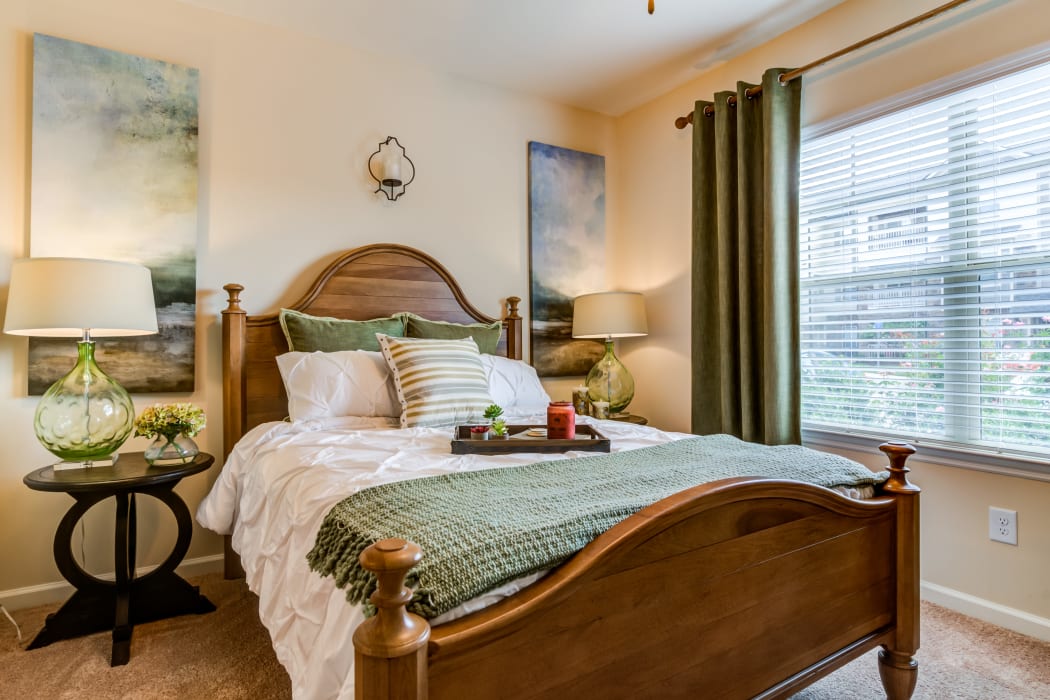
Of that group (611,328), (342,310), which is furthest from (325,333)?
(611,328)

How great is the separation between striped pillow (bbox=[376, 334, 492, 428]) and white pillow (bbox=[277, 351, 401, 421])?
0.08m

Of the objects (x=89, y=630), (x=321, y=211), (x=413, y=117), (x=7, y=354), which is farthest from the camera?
(x=413, y=117)

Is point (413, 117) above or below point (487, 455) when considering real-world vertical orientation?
above

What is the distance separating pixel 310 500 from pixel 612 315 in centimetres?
219

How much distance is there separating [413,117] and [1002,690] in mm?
3281

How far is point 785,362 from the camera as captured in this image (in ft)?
8.53

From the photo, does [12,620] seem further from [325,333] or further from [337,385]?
[325,333]

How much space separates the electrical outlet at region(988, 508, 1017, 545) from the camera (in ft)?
6.78

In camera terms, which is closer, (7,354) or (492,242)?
(7,354)

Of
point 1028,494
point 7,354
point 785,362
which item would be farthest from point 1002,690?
point 7,354

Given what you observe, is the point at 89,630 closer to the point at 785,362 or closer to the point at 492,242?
the point at 492,242

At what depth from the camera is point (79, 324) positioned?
1928 millimetres

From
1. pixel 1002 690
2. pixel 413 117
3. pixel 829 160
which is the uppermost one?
pixel 413 117

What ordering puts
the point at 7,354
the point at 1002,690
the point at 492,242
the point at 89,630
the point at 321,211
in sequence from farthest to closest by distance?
the point at 492,242 < the point at 321,211 < the point at 7,354 < the point at 89,630 < the point at 1002,690
